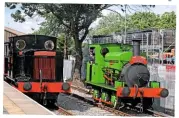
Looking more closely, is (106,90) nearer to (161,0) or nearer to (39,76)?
(39,76)

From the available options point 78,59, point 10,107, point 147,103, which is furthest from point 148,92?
point 10,107

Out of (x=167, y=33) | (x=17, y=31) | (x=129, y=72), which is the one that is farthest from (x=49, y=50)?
(x=167, y=33)

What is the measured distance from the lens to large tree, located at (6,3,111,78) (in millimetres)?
6750

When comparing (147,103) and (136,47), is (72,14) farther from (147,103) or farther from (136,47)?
(147,103)

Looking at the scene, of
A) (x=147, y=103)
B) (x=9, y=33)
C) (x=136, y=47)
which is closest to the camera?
(x=9, y=33)

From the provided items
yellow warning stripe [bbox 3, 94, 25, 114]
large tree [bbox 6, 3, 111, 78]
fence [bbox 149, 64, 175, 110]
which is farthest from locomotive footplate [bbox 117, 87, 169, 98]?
yellow warning stripe [bbox 3, 94, 25, 114]

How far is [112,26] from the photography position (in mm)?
7574

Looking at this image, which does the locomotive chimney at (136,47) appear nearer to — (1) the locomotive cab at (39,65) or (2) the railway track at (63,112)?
(1) the locomotive cab at (39,65)

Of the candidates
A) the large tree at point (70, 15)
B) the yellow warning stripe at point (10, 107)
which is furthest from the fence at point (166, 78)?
the yellow warning stripe at point (10, 107)

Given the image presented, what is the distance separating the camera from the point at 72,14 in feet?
23.8

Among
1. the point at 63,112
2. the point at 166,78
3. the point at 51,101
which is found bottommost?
the point at 63,112

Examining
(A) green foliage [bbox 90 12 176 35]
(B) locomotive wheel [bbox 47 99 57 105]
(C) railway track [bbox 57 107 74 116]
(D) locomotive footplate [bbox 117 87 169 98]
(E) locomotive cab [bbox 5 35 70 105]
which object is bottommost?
(C) railway track [bbox 57 107 74 116]

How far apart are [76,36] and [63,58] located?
403 millimetres

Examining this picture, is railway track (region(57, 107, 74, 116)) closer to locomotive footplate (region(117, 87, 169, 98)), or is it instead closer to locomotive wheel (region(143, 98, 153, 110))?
locomotive footplate (region(117, 87, 169, 98))
